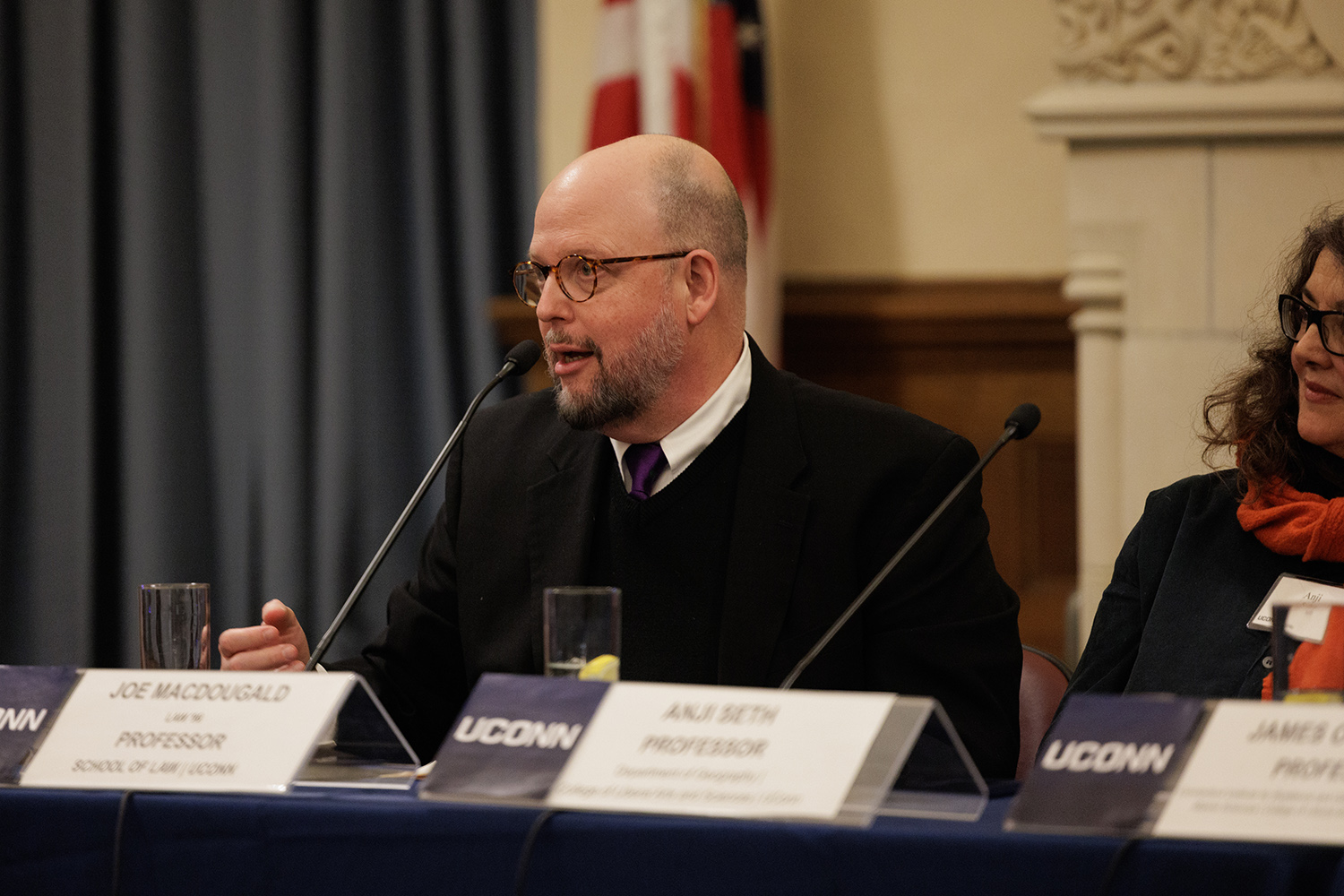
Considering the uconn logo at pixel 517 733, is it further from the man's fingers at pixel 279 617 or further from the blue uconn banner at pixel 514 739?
the man's fingers at pixel 279 617

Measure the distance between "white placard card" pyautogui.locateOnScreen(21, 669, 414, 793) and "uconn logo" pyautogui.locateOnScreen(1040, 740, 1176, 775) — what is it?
533 mm

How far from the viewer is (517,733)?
1.12m

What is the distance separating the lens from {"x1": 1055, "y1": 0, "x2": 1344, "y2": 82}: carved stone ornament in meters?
2.87

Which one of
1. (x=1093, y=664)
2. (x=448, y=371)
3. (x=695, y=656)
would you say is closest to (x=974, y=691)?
(x=1093, y=664)

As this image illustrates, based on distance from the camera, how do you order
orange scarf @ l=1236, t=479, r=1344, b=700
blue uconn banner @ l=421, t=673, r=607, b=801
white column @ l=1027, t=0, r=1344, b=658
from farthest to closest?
white column @ l=1027, t=0, r=1344, b=658
orange scarf @ l=1236, t=479, r=1344, b=700
blue uconn banner @ l=421, t=673, r=607, b=801

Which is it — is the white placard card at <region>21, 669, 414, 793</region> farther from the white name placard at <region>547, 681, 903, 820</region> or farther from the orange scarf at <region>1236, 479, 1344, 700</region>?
the orange scarf at <region>1236, 479, 1344, 700</region>

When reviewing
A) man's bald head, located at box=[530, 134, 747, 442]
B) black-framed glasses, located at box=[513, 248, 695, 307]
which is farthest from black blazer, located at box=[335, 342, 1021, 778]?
black-framed glasses, located at box=[513, 248, 695, 307]

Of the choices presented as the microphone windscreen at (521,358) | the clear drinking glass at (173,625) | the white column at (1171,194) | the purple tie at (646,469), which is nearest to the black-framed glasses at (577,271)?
the microphone windscreen at (521,358)

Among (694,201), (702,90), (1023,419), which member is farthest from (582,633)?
(702,90)

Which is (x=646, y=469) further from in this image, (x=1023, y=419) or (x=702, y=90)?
(x=702, y=90)

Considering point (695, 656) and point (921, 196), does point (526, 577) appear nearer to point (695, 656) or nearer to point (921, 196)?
point (695, 656)

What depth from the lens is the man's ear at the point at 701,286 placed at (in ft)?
6.42

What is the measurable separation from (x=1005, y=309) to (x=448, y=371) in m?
1.43

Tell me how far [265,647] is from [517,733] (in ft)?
1.84
